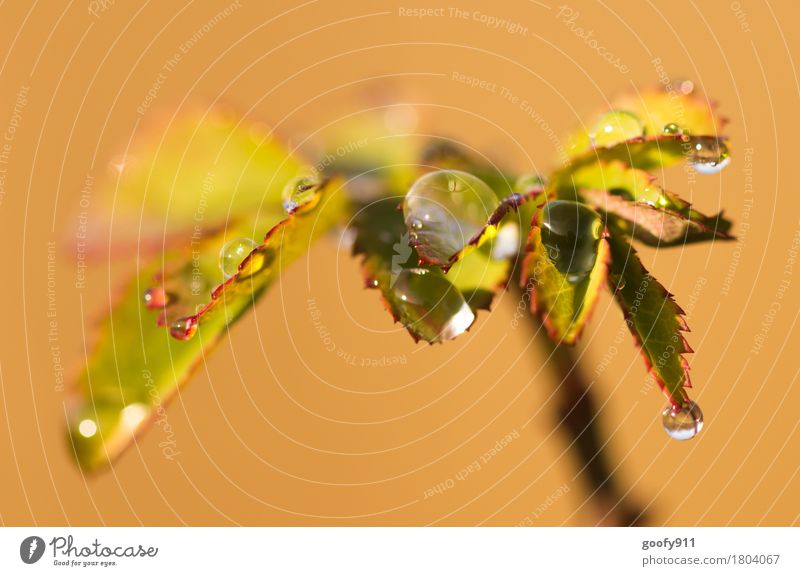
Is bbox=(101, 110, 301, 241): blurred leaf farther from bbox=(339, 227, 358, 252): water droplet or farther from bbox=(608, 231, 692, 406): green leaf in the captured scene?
bbox=(608, 231, 692, 406): green leaf

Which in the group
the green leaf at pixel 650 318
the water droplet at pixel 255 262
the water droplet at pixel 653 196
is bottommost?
the green leaf at pixel 650 318

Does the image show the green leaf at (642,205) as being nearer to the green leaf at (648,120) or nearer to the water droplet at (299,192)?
the green leaf at (648,120)

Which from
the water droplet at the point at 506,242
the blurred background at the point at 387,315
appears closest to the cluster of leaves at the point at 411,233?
the water droplet at the point at 506,242

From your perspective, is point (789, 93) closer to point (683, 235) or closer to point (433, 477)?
point (683, 235)

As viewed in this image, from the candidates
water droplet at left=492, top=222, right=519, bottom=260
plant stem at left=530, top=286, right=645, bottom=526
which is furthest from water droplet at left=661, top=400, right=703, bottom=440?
water droplet at left=492, top=222, right=519, bottom=260
